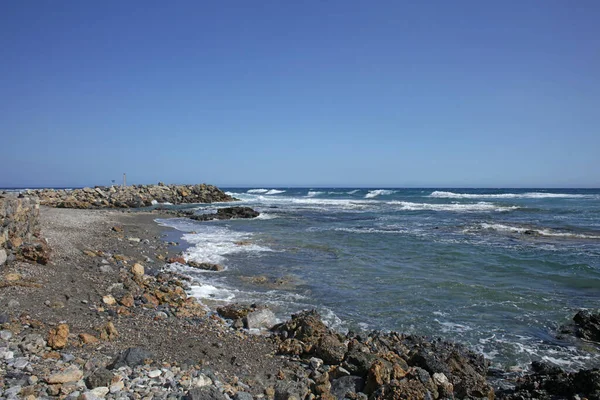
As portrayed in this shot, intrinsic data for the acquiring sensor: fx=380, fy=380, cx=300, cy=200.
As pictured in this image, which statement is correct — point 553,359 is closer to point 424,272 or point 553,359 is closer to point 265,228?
point 424,272

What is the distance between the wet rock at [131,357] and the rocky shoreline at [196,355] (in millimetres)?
10

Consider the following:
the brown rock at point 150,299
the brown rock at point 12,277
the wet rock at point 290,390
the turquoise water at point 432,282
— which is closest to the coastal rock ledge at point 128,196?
the turquoise water at point 432,282

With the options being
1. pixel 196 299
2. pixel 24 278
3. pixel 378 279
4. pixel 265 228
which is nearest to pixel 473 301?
pixel 378 279

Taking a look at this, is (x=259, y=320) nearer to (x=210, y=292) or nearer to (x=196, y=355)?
(x=196, y=355)

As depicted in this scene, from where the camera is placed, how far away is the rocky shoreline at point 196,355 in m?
3.64

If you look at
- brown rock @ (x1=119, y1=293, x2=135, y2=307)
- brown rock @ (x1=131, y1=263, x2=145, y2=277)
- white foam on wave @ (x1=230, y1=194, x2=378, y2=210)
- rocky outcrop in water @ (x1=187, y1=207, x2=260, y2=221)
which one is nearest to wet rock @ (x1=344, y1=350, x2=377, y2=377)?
brown rock @ (x1=119, y1=293, x2=135, y2=307)

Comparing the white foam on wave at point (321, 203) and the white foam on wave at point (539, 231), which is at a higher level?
the white foam on wave at point (321, 203)

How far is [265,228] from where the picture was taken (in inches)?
778

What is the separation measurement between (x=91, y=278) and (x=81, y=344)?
10.5 feet

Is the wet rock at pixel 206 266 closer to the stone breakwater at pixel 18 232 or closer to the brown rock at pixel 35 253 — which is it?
the stone breakwater at pixel 18 232

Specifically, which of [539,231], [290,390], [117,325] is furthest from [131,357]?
[539,231]

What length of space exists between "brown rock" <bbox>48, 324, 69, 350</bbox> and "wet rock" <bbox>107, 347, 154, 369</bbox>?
2.17 feet

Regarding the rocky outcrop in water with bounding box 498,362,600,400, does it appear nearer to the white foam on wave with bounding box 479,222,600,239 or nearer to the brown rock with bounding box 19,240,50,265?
the brown rock with bounding box 19,240,50,265

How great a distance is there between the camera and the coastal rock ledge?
3013cm
